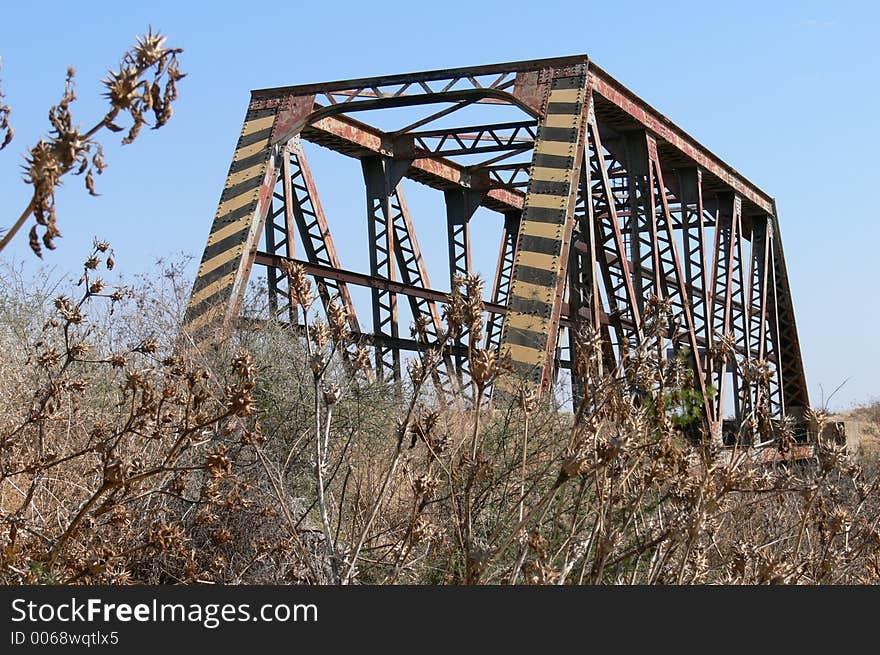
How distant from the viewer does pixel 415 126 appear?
15078mm

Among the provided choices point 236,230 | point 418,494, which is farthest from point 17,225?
point 236,230

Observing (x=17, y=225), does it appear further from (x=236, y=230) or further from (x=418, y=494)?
(x=236, y=230)

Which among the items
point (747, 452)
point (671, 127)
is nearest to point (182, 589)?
point (747, 452)

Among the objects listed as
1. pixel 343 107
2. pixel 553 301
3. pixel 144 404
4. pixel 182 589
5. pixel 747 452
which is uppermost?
pixel 343 107

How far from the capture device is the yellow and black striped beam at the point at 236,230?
471 inches

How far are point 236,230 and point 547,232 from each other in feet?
13.1

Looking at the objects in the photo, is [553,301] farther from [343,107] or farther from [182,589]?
[182,589]

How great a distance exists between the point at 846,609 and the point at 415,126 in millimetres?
13080

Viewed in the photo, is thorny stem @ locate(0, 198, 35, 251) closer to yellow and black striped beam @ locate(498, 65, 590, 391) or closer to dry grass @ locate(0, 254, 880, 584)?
dry grass @ locate(0, 254, 880, 584)

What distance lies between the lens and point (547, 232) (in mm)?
10992

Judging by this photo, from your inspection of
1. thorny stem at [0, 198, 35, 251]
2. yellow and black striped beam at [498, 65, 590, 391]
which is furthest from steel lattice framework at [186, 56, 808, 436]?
thorny stem at [0, 198, 35, 251]

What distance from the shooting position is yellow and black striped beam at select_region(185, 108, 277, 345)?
1195 cm

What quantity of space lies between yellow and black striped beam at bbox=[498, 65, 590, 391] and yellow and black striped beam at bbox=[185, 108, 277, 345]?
3.23 meters

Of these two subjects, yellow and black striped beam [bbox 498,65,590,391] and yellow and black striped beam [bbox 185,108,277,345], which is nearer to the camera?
yellow and black striped beam [bbox 498,65,590,391]
